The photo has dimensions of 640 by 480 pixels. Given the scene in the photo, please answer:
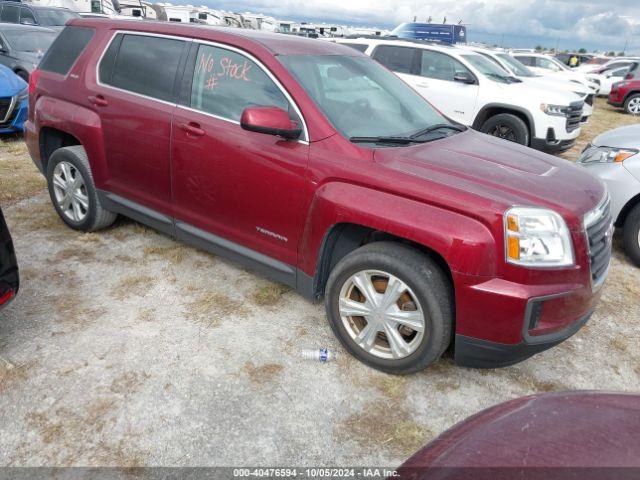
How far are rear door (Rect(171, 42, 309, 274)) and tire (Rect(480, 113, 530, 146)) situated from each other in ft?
19.4

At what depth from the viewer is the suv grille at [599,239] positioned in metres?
2.60

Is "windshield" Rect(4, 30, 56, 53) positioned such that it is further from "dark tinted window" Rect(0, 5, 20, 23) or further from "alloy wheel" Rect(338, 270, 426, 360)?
"alloy wheel" Rect(338, 270, 426, 360)

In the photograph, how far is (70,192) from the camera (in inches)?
170

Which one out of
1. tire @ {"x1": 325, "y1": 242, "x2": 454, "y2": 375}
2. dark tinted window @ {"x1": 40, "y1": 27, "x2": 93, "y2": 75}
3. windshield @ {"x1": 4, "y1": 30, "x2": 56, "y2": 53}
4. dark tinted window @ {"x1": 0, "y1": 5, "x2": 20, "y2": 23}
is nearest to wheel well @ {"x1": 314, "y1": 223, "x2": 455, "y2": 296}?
tire @ {"x1": 325, "y1": 242, "x2": 454, "y2": 375}

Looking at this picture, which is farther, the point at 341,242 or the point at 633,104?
the point at 633,104

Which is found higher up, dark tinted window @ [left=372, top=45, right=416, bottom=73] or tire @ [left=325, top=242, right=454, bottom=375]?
dark tinted window @ [left=372, top=45, right=416, bottom=73]

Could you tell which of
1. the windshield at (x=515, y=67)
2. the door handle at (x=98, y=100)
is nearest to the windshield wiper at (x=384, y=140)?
the door handle at (x=98, y=100)

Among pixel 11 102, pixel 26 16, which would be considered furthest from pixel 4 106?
pixel 26 16

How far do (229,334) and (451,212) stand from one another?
1.58m

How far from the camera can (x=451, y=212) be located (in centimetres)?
245

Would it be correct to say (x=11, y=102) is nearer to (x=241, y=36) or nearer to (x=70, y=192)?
(x=70, y=192)

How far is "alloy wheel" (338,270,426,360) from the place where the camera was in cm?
268

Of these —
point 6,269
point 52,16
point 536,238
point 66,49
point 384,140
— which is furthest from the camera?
point 52,16

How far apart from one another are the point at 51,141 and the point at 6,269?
7.30 feet
